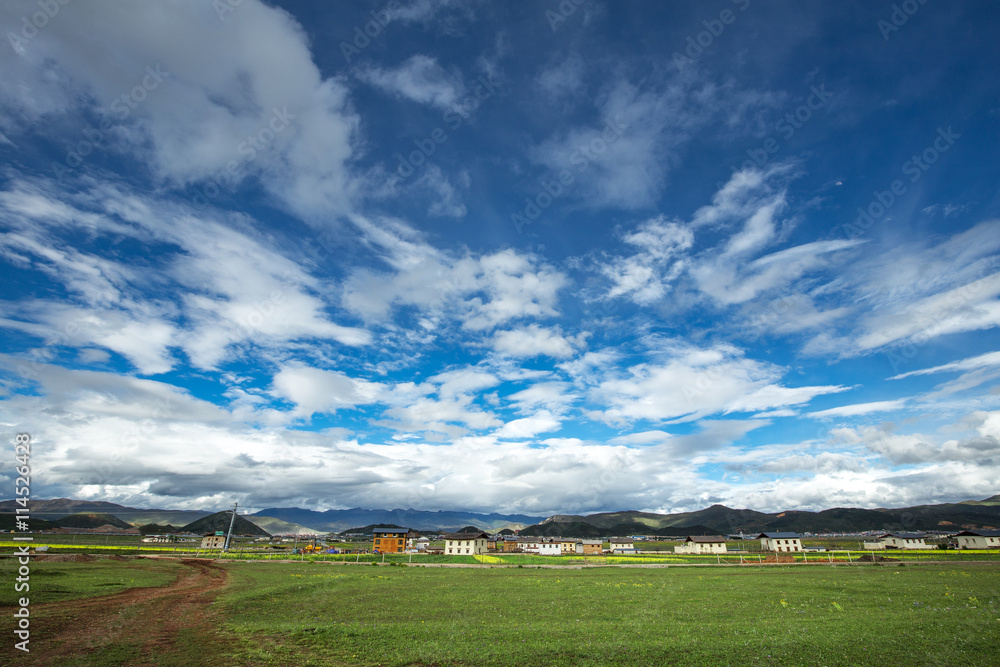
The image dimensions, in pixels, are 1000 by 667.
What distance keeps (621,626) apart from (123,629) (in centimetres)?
2514

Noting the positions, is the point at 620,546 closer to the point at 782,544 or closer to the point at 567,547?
the point at 567,547

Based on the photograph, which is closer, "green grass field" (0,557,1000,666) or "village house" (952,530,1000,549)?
"green grass field" (0,557,1000,666)

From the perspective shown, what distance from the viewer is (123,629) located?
21.9 metres

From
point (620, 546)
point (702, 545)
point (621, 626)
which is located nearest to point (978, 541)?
point (702, 545)

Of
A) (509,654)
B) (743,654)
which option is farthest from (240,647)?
(743,654)

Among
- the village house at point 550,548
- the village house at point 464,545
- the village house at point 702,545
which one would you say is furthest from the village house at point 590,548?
the village house at point 464,545

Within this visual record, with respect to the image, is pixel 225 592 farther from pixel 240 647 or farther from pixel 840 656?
pixel 840 656

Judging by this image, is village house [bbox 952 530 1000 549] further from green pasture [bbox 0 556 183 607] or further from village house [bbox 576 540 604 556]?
green pasture [bbox 0 556 183 607]

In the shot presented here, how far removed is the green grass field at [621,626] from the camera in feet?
56.7

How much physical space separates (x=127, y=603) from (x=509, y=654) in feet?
95.0

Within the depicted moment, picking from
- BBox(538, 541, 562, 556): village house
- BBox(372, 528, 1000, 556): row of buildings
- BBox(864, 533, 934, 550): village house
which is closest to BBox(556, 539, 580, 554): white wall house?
BBox(372, 528, 1000, 556): row of buildings

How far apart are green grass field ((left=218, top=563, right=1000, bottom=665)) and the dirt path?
6.86 ft

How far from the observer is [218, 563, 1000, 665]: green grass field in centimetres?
1728

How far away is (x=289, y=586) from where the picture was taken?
41.1 meters
